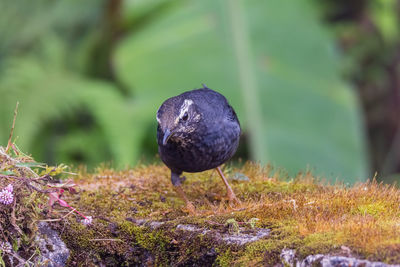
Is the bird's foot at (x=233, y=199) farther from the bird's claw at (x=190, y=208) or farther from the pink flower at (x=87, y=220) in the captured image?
the pink flower at (x=87, y=220)

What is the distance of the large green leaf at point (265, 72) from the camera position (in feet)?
21.2

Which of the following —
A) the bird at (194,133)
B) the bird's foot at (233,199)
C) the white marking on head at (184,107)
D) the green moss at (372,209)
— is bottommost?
the green moss at (372,209)

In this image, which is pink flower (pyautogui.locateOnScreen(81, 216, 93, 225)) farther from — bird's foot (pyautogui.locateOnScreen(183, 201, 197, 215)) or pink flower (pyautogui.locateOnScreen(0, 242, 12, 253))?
bird's foot (pyautogui.locateOnScreen(183, 201, 197, 215))

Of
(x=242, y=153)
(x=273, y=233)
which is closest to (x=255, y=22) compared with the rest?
(x=242, y=153)

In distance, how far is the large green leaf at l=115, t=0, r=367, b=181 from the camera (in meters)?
6.46

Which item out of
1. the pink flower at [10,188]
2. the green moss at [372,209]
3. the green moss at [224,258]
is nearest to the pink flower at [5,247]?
the pink flower at [10,188]

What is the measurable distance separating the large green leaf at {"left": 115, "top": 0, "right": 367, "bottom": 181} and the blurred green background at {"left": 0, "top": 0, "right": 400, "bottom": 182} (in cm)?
1

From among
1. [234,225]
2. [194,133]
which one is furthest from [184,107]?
[234,225]

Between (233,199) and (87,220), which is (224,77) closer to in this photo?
(233,199)

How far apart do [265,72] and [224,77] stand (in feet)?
1.75

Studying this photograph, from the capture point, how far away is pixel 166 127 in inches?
133

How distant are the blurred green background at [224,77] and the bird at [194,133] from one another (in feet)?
8.46

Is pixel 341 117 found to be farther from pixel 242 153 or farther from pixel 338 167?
pixel 242 153

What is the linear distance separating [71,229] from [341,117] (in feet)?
14.1
